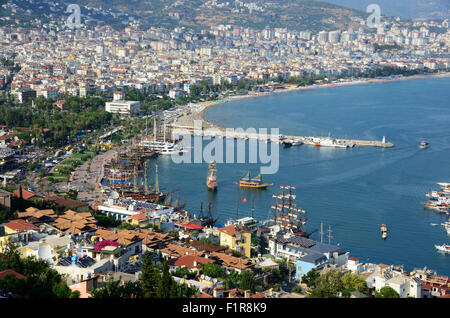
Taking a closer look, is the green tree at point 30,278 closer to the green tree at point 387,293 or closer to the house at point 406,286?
the green tree at point 387,293

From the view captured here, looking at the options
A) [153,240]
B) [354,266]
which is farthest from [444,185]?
[153,240]

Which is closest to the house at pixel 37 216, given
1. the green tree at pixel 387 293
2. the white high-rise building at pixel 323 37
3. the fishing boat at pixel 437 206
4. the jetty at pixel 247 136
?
the green tree at pixel 387 293

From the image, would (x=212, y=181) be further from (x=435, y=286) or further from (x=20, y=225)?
(x=435, y=286)

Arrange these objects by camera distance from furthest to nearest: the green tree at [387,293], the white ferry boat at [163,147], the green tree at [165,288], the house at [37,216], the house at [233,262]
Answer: the white ferry boat at [163,147]
the house at [37,216]
the house at [233,262]
the green tree at [387,293]
the green tree at [165,288]

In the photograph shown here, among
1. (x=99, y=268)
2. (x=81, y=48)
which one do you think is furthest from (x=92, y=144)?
(x=81, y=48)

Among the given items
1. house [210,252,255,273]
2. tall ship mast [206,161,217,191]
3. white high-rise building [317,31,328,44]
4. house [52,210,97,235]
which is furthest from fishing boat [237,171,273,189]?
white high-rise building [317,31,328,44]

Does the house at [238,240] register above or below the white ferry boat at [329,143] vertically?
below

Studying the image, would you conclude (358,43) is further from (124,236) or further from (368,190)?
(124,236)
